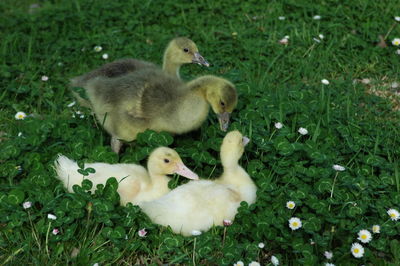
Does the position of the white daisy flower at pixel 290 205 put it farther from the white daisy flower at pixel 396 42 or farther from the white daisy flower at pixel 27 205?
the white daisy flower at pixel 396 42

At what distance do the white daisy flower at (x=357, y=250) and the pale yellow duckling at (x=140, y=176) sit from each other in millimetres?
1122

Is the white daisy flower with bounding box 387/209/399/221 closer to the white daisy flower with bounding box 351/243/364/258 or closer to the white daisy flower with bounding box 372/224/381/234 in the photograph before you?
the white daisy flower with bounding box 372/224/381/234

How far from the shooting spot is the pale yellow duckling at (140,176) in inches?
156

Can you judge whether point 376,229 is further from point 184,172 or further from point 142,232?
point 142,232

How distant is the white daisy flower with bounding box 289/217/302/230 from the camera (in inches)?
147

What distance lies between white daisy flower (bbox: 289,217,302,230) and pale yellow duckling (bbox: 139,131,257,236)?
0.31m

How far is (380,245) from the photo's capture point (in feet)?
12.1

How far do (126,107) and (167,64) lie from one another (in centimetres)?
105

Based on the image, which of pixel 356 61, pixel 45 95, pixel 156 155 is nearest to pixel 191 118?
pixel 156 155

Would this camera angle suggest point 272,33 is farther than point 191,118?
Yes

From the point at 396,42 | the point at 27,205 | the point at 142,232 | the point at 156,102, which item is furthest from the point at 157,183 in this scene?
the point at 396,42

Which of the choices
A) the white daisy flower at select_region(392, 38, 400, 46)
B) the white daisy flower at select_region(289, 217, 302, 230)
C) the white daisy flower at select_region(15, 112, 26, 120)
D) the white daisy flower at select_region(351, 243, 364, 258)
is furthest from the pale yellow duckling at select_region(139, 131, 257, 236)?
the white daisy flower at select_region(392, 38, 400, 46)

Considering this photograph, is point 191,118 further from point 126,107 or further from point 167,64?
point 167,64

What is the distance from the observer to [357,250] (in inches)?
143
